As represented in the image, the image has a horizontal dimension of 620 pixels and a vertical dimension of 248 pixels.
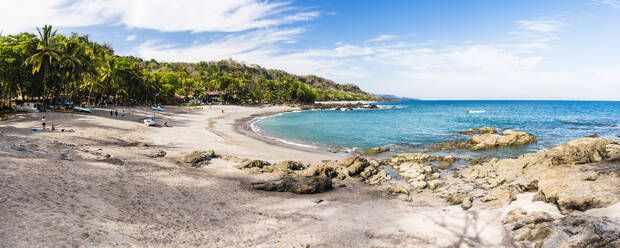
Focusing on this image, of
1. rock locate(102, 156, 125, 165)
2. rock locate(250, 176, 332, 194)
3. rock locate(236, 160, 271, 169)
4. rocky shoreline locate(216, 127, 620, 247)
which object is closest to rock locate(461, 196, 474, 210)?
rocky shoreline locate(216, 127, 620, 247)

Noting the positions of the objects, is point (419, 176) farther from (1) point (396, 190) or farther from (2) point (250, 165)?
(2) point (250, 165)

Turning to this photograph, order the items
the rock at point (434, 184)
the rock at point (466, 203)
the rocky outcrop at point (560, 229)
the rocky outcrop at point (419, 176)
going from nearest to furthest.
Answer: the rocky outcrop at point (560, 229), the rock at point (466, 203), the rock at point (434, 184), the rocky outcrop at point (419, 176)

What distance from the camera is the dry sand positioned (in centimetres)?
823

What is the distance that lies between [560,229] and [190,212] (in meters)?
13.0

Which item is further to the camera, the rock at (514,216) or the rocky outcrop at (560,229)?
the rock at (514,216)

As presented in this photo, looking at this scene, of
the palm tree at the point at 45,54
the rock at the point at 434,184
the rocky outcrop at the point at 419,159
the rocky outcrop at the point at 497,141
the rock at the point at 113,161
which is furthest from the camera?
the palm tree at the point at 45,54

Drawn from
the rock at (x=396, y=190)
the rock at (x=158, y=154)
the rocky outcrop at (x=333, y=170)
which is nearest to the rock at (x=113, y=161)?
the rock at (x=158, y=154)

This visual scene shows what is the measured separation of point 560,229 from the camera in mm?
8742

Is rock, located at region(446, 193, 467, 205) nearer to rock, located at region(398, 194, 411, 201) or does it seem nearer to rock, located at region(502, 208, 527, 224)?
rock, located at region(398, 194, 411, 201)

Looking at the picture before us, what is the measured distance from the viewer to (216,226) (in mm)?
10023

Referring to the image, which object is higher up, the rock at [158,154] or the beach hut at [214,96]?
the beach hut at [214,96]

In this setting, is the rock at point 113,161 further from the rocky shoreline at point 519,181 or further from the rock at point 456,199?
the rock at point 456,199

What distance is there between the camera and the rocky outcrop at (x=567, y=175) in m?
10.4

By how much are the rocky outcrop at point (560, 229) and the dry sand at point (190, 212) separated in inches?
22.1
